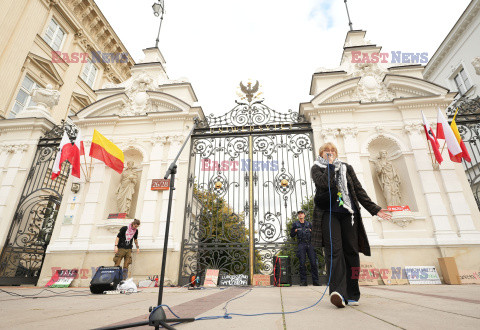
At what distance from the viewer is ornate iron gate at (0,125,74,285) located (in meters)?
7.81

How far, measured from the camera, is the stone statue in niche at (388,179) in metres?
7.26

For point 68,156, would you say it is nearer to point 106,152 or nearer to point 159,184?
point 106,152

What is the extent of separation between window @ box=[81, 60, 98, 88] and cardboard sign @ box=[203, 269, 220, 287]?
1564 cm

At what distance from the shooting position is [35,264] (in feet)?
28.0

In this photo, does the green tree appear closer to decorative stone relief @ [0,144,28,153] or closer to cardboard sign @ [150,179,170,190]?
cardboard sign @ [150,179,170,190]

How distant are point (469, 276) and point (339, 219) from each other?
5478 mm

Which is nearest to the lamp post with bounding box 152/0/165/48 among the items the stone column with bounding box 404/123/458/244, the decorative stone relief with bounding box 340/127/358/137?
the decorative stone relief with bounding box 340/127/358/137

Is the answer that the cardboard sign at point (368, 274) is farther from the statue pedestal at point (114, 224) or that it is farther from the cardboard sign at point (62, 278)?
the cardboard sign at point (62, 278)

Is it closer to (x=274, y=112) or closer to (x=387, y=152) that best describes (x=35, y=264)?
(x=274, y=112)

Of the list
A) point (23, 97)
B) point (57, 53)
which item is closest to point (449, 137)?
point (23, 97)

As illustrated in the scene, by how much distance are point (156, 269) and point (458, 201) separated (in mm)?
8329

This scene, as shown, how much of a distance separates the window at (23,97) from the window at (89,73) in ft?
13.6

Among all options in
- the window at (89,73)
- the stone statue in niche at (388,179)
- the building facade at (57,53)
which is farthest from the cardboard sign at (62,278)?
the window at (89,73)

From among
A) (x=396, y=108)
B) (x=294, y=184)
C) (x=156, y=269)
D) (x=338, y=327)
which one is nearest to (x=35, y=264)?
(x=156, y=269)
